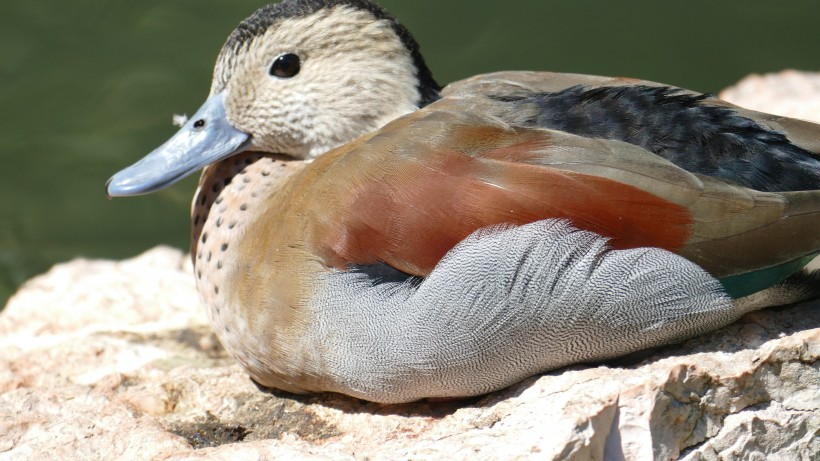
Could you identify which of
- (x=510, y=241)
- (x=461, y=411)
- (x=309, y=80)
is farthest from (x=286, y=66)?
(x=461, y=411)

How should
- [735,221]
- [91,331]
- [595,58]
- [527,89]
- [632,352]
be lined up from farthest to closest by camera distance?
[595,58] → [91,331] → [527,89] → [632,352] → [735,221]

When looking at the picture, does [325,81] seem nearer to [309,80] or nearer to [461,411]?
[309,80]

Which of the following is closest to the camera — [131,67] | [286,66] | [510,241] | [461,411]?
[510,241]

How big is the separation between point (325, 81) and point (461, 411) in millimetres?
1194

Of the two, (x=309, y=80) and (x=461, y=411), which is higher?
(x=309, y=80)

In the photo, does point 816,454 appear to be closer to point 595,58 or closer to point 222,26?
point 595,58

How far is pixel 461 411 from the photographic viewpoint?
318cm

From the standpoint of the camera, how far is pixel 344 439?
320cm

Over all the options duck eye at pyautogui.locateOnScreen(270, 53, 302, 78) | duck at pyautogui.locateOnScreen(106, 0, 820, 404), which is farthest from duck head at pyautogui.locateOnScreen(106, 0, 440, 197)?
duck at pyautogui.locateOnScreen(106, 0, 820, 404)

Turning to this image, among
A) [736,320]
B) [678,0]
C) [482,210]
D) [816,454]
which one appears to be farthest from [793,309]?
[678,0]

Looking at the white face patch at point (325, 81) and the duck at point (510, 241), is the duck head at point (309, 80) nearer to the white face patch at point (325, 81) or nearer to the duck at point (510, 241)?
the white face patch at point (325, 81)

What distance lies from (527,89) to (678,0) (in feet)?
12.8

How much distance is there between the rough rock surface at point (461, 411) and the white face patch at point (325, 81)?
0.85 meters

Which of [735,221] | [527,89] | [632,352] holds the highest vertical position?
[527,89]
